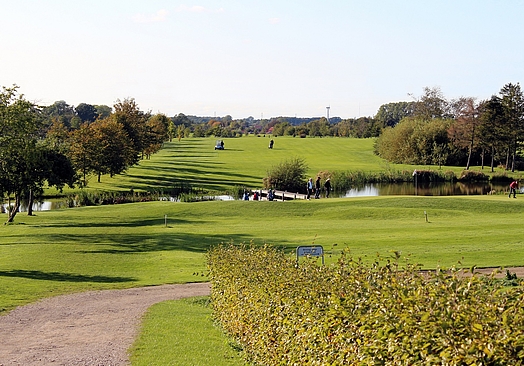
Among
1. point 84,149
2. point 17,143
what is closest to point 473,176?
point 84,149

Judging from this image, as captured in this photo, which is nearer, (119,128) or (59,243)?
(59,243)

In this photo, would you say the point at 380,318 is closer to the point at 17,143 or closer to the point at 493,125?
the point at 17,143

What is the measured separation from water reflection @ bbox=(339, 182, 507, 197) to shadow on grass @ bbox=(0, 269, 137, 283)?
50468 mm

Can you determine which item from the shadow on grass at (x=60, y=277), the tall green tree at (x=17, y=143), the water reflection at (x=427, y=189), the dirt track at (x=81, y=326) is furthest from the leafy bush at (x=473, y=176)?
the shadow on grass at (x=60, y=277)

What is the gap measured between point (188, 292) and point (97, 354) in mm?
9712

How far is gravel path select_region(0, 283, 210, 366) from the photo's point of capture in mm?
15641

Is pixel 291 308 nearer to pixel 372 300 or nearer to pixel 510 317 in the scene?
pixel 372 300

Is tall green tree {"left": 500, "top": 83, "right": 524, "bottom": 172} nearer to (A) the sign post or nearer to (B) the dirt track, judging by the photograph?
(B) the dirt track

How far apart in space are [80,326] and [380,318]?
14.1 metres

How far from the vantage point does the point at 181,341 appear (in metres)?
16.2

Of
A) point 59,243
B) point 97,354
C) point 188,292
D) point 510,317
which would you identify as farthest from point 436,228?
point 510,317

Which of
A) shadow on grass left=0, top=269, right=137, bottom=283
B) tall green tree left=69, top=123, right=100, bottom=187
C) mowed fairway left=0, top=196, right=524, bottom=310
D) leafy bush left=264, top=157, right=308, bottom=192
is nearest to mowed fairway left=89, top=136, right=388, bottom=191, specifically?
tall green tree left=69, top=123, right=100, bottom=187

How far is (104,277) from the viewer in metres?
29.0

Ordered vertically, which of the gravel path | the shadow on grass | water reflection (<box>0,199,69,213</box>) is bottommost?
water reflection (<box>0,199,69,213</box>)
